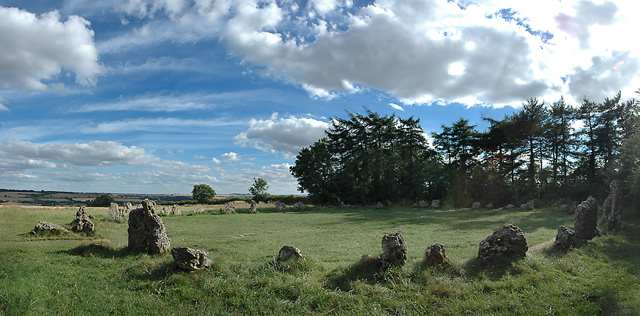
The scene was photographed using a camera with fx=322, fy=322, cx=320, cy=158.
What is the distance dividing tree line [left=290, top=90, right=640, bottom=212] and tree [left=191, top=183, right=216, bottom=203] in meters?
23.3

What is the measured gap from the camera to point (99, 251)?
11000 mm

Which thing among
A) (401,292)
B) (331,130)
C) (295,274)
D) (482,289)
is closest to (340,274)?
(295,274)

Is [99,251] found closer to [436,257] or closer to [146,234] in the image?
[146,234]

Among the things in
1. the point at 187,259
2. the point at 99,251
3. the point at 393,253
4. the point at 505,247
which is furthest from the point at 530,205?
the point at 99,251

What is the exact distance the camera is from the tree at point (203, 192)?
62.6m

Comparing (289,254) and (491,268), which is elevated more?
(289,254)

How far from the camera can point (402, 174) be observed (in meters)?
46.4

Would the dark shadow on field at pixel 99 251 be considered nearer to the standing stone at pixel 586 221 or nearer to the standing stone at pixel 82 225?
the standing stone at pixel 82 225

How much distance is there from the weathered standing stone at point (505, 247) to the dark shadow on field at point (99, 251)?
1137 cm

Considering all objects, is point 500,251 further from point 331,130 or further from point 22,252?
point 331,130

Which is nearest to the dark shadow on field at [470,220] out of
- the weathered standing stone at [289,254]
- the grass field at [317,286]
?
the grass field at [317,286]

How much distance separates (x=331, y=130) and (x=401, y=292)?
47.9 m

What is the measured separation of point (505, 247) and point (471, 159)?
127ft

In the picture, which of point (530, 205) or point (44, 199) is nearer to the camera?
point (530, 205)
